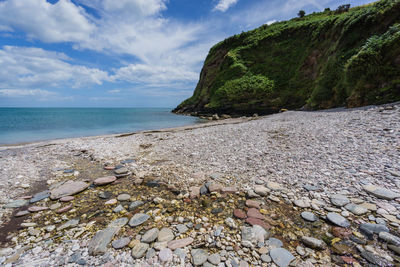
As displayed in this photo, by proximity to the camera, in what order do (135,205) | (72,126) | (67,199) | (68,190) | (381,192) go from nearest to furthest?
(381,192) → (135,205) → (67,199) → (68,190) → (72,126)

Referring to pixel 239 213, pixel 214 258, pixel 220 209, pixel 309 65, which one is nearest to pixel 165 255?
pixel 214 258

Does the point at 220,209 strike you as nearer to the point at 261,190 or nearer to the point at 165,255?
the point at 261,190

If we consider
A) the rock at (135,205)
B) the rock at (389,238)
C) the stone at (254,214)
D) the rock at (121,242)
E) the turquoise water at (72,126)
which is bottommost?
the rock at (135,205)

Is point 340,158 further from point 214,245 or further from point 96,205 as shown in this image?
point 96,205

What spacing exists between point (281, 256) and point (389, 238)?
1.70 meters

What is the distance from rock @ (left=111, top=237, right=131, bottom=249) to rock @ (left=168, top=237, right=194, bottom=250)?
2.45ft

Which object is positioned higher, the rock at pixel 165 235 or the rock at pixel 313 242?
the rock at pixel 313 242

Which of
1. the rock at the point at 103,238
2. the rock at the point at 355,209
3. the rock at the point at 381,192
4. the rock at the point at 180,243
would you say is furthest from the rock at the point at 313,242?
the rock at the point at 103,238

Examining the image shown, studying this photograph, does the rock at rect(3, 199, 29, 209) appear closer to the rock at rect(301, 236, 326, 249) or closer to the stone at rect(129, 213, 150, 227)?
the stone at rect(129, 213, 150, 227)

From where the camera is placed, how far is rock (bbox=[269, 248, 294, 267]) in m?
2.28

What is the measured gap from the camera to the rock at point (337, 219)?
9.52ft

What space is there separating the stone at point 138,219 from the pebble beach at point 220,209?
0.17 ft

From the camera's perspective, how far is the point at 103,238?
114 inches

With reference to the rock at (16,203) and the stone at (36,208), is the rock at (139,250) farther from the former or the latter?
the rock at (16,203)
